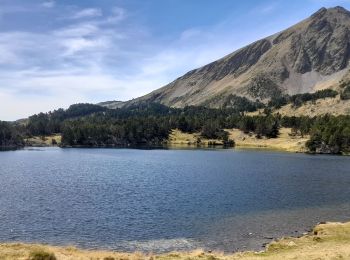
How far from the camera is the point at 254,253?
1896 inches

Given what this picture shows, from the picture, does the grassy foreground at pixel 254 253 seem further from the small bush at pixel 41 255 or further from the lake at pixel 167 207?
the lake at pixel 167 207

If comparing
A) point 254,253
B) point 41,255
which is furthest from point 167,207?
point 41,255

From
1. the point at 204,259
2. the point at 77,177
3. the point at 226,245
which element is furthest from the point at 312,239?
the point at 77,177

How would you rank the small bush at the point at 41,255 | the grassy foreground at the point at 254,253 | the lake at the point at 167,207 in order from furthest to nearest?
the lake at the point at 167,207 → the grassy foreground at the point at 254,253 → the small bush at the point at 41,255

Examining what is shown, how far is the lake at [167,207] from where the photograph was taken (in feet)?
198

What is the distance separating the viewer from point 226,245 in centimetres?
5669

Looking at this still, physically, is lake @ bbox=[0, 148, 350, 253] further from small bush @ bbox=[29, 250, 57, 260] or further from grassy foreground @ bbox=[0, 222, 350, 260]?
small bush @ bbox=[29, 250, 57, 260]

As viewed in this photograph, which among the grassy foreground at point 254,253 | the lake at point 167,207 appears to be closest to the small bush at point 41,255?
the grassy foreground at point 254,253

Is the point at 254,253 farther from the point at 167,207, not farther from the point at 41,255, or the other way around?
the point at 167,207

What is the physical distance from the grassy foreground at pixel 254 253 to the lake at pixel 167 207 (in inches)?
251

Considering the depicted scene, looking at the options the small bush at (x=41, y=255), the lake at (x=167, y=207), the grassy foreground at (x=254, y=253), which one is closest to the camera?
Result: the small bush at (x=41, y=255)

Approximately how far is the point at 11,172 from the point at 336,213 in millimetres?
107751

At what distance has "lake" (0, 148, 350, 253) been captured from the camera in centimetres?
6044

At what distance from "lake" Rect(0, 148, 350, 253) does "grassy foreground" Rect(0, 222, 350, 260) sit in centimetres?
637
